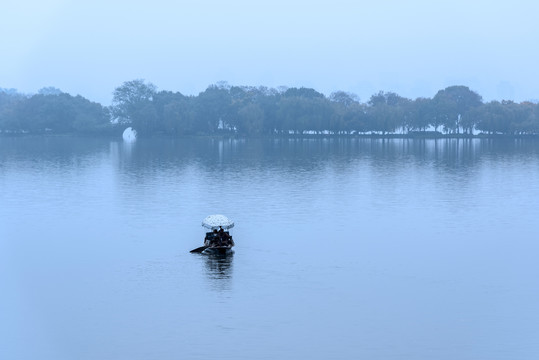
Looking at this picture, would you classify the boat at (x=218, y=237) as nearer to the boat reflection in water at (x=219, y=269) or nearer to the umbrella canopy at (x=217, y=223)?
the umbrella canopy at (x=217, y=223)

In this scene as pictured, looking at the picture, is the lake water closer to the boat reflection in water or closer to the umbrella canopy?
the boat reflection in water

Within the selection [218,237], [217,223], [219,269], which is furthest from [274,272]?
[217,223]

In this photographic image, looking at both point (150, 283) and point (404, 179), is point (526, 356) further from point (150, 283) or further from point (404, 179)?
point (404, 179)

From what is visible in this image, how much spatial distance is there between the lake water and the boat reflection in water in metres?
0.19

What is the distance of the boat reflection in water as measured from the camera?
3944cm

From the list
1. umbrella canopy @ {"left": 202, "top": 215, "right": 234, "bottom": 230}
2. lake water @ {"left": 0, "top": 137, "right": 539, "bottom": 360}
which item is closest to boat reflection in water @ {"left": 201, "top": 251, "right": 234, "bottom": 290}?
lake water @ {"left": 0, "top": 137, "right": 539, "bottom": 360}

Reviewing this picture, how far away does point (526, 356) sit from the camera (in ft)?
95.9

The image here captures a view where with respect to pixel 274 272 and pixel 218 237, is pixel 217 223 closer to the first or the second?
pixel 218 237

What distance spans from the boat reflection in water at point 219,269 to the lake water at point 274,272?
0.62 feet

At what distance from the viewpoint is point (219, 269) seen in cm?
4259

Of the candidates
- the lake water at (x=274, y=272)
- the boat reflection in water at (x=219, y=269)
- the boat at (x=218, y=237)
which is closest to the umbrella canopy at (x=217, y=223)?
the boat at (x=218, y=237)

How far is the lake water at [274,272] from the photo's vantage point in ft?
102

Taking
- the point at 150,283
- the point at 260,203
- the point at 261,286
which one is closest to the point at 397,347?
the point at 261,286

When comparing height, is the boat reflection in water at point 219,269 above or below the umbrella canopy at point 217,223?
below
